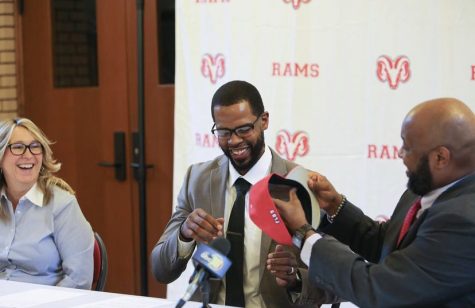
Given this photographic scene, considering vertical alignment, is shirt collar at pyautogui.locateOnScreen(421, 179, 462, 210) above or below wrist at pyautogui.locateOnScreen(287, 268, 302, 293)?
above

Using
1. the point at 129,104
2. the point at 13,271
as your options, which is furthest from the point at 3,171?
the point at 129,104

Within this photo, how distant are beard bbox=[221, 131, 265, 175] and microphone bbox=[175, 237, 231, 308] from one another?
2.53 ft

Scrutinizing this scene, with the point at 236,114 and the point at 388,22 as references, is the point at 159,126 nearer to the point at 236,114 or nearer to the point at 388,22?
the point at 388,22

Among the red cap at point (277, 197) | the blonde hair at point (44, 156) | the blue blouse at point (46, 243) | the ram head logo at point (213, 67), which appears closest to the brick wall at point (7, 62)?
the ram head logo at point (213, 67)

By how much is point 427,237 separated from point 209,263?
1.89ft

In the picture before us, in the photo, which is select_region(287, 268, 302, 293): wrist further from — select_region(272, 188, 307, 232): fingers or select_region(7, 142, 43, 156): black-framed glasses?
select_region(7, 142, 43, 156): black-framed glasses

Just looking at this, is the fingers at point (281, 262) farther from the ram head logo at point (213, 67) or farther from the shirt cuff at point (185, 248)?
the ram head logo at point (213, 67)

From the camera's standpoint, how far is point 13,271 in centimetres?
282

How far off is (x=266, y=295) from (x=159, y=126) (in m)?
1.97

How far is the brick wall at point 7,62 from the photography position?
177 inches

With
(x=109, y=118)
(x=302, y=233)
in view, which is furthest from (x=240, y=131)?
(x=109, y=118)

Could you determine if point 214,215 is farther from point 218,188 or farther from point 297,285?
point 297,285

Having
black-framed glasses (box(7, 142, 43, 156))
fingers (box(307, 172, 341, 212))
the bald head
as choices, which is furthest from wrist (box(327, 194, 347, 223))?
black-framed glasses (box(7, 142, 43, 156))

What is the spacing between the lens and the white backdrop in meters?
3.23
